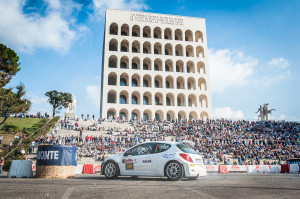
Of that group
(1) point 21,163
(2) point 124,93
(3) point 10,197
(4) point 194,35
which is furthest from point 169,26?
(3) point 10,197

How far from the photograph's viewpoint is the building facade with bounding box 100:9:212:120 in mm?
50781

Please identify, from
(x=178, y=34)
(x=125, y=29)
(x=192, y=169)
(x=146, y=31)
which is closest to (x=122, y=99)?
(x=125, y=29)

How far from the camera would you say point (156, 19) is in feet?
190

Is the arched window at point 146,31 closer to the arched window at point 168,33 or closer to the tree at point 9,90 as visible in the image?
the arched window at point 168,33

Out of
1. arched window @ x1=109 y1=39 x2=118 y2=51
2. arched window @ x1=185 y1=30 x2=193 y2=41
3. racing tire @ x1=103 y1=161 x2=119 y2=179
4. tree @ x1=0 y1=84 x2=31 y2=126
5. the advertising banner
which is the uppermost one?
arched window @ x1=185 y1=30 x2=193 y2=41

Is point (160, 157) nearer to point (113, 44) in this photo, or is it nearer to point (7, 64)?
point (7, 64)

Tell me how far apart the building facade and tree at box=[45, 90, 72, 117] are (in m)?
8.13

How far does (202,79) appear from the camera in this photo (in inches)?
2203

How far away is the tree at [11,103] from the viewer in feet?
98.3

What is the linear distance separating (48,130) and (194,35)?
4242 cm

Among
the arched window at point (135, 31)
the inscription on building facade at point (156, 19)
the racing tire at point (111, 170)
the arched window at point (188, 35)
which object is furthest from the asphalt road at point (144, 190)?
the arched window at point (188, 35)

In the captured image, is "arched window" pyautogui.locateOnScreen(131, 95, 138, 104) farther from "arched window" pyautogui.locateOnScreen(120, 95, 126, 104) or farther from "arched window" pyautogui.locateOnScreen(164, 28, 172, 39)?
"arched window" pyautogui.locateOnScreen(164, 28, 172, 39)

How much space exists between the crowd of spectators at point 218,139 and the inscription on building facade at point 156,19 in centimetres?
2962

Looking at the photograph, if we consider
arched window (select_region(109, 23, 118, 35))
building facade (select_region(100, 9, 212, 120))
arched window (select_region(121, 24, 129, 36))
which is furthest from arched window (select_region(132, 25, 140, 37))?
arched window (select_region(109, 23, 118, 35))
